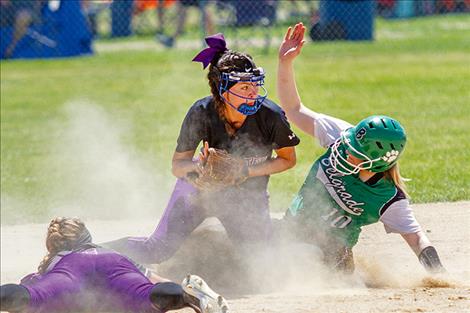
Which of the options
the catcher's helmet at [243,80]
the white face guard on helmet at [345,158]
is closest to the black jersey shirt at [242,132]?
the catcher's helmet at [243,80]

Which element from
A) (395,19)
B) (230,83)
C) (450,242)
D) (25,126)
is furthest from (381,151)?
(395,19)

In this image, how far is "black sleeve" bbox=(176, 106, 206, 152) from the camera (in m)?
5.69

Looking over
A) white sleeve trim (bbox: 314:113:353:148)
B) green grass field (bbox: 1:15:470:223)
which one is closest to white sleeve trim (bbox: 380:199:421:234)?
white sleeve trim (bbox: 314:113:353:148)

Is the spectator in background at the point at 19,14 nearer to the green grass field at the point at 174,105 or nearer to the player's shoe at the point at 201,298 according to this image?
the green grass field at the point at 174,105

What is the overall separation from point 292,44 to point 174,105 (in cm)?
793

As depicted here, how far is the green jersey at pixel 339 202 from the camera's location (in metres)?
5.66

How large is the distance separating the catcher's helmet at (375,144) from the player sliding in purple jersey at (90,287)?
1.35 m

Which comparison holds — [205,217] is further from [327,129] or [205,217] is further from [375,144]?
[375,144]

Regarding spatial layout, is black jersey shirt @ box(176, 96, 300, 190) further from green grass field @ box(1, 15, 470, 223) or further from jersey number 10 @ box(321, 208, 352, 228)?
green grass field @ box(1, 15, 470, 223)

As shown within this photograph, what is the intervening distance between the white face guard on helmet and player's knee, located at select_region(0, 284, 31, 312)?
201 centimetres

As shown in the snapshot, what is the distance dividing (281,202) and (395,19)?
14791 millimetres

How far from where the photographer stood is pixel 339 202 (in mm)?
5758

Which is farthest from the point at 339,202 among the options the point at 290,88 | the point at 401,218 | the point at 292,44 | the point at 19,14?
the point at 19,14

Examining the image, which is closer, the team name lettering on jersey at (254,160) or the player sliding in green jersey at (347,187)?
the player sliding in green jersey at (347,187)
